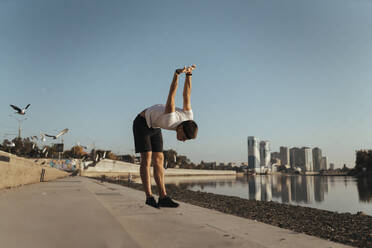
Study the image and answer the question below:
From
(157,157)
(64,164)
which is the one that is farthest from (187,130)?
(64,164)

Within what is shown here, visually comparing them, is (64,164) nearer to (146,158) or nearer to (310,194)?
(310,194)

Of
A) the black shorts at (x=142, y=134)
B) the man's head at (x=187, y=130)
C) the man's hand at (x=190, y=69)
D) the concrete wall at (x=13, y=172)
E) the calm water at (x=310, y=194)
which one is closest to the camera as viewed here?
the man's head at (x=187, y=130)

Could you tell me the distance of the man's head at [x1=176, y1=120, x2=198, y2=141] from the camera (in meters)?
3.82

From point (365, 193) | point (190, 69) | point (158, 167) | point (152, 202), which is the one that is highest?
point (190, 69)

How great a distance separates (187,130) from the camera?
3.82 meters

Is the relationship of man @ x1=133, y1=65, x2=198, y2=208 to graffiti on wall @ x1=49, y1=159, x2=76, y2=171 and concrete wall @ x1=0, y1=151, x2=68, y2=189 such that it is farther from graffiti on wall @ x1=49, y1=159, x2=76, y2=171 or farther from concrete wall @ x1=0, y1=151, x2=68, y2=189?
graffiti on wall @ x1=49, y1=159, x2=76, y2=171

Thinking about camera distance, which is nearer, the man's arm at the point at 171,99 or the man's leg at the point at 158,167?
the man's arm at the point at 171,99

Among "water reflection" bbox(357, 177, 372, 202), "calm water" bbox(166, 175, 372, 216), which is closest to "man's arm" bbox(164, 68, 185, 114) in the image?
"calm water" bbox(166, 175, 372, 216)

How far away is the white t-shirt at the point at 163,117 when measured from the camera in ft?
12.9

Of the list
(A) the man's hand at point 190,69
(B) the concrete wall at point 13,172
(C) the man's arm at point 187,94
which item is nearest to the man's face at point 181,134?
(C) the man's arm at point 187,94

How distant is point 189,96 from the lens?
4395 mm

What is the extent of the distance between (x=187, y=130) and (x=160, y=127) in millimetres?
502

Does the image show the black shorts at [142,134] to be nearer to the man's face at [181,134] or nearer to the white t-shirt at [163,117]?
the white t-shirt at [163,117]

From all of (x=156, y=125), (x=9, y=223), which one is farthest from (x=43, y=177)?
(x=156, y=125)
